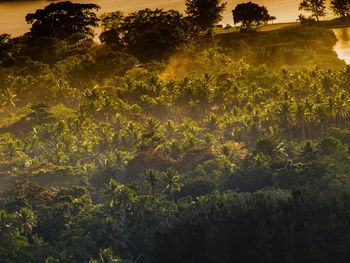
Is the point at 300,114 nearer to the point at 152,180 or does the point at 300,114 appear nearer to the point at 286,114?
the point at 286,114

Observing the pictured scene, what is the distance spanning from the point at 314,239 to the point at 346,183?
1009 inches

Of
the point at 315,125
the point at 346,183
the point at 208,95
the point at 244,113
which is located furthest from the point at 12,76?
the point at 346,183

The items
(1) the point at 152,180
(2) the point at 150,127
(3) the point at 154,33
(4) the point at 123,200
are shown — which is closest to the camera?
(4) the point at 123,200

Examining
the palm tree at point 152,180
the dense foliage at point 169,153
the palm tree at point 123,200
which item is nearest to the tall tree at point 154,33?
the dense foliage at point 169,153

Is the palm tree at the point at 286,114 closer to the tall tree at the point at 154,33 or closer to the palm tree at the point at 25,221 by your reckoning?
the palm tree at the point at 25,221

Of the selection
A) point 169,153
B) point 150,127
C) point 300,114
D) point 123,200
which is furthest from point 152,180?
point 300,114

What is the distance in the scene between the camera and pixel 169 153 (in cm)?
12800

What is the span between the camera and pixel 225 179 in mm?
113312

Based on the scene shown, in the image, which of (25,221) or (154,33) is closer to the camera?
(25,221)

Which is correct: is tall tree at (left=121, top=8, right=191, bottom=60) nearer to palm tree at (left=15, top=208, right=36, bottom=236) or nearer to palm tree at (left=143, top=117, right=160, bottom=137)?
palm tree at (left=143, top=117, right=160, bottom=137)

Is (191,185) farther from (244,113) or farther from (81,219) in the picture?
(244,113)

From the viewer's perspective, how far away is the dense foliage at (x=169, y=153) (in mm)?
82062

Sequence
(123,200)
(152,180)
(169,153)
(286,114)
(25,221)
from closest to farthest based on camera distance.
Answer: (25,221)
(123,200)
(152,180)
(169,153)
(286,114)

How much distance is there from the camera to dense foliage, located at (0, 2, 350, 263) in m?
82.1
